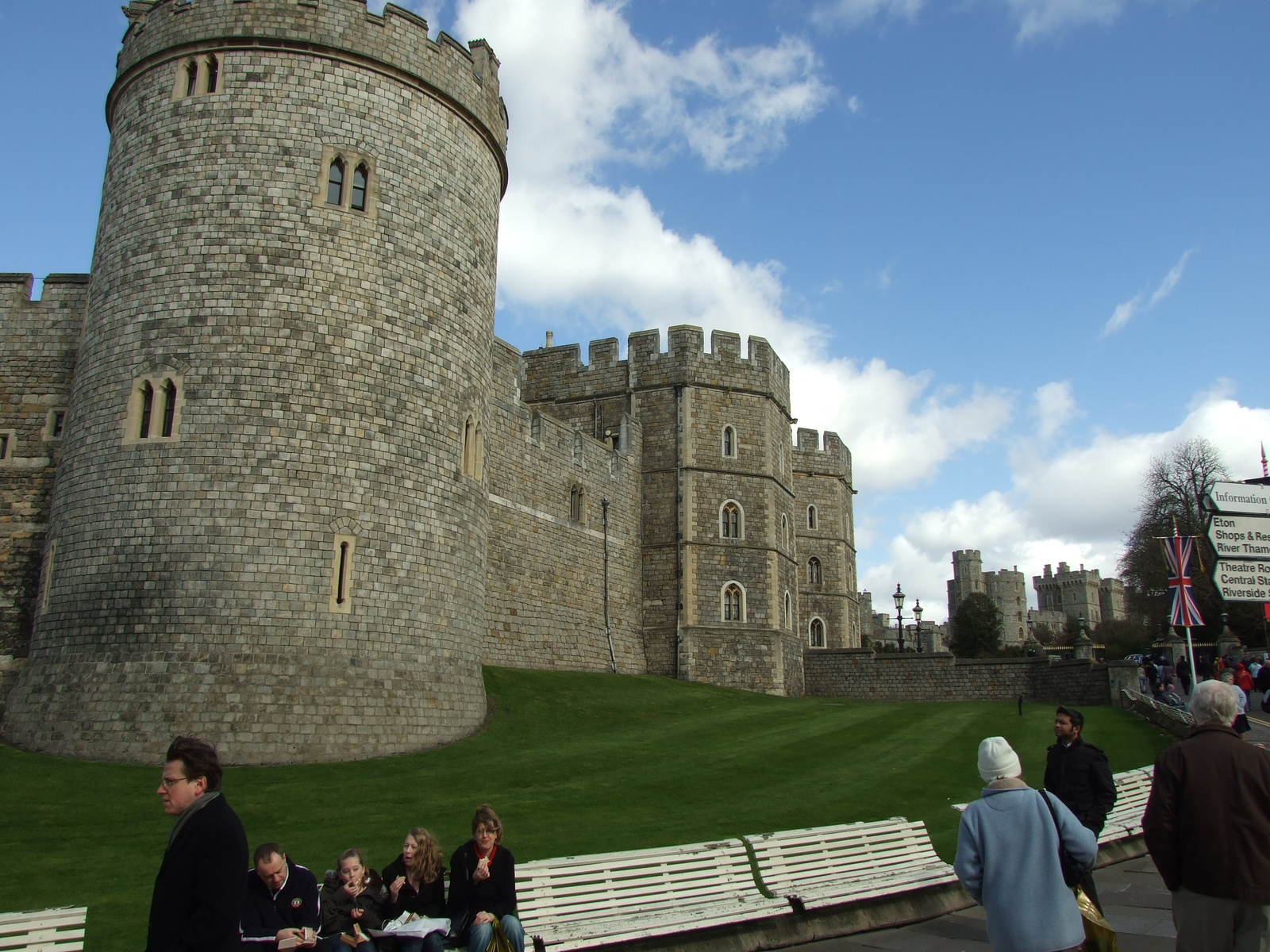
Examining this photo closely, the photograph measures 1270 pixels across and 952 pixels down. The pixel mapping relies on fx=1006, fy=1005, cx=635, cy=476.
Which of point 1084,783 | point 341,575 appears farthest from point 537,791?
point 1084,783

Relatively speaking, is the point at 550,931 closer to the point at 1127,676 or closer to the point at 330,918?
the point at 330,918

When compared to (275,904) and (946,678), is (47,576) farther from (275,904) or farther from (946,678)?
(946,678)

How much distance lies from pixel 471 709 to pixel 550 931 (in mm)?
10247

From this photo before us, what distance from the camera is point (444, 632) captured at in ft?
52.7

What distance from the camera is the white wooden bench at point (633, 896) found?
6.72 m

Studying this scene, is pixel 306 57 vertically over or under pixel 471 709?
over

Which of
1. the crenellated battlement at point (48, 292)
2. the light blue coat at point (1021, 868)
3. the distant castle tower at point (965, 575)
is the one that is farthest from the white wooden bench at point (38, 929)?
the distant castle tower at point (965, 575)

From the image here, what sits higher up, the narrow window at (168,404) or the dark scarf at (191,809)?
the narrow window at (168,404)

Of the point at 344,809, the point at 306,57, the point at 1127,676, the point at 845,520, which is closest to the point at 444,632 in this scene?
the point at 344,809

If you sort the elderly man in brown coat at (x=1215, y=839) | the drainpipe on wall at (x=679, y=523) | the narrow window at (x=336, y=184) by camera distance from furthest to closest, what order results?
the drainpipe on wall at (x=679, y=523) < the narrow window at (x=336, y=184) < the elderly man in brown coat at (x=1215, y=839)

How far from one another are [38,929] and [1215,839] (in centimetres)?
590

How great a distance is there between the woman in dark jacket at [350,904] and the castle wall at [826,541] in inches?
1391

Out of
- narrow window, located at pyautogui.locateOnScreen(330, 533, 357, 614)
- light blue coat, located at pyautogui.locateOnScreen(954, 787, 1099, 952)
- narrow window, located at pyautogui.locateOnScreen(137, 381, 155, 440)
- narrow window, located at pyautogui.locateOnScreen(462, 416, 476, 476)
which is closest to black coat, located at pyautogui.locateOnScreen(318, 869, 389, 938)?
light blue coat, located at pyautogui.locateOnScreen(954, 787, 1099, 952)

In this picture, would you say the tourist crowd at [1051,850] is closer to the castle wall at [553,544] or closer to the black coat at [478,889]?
the black coat at [478,889]
